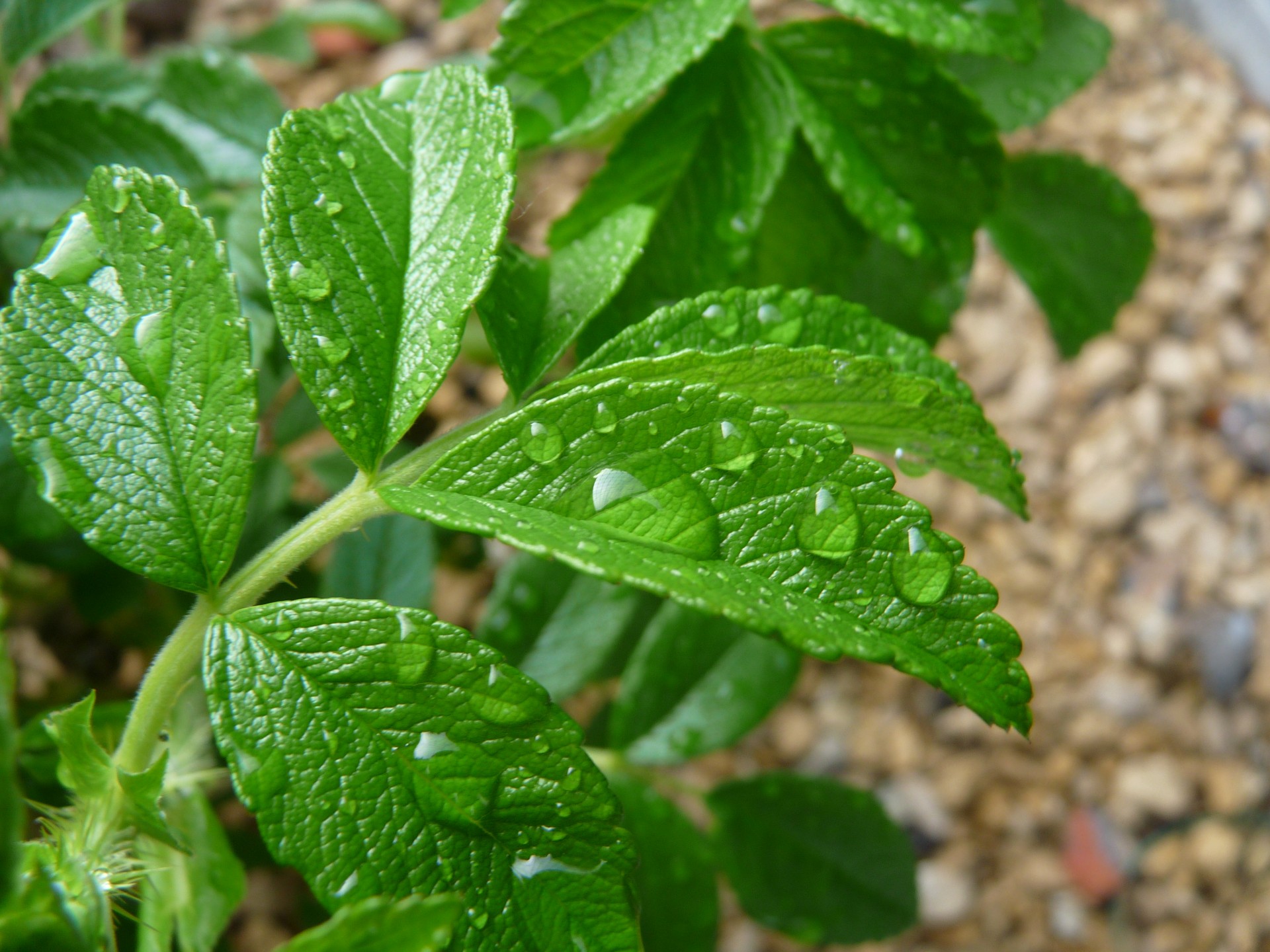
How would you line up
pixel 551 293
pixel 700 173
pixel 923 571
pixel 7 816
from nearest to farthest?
pixel 7 816
pixel 923 571
pixel 551 293
pixel 700 173

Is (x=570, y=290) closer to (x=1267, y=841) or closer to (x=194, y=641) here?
(x=194, y=641)

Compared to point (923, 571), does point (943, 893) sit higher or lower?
lower

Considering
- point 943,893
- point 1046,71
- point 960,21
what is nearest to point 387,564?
point 960,21

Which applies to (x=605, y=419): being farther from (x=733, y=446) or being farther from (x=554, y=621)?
(x=554, y=621)

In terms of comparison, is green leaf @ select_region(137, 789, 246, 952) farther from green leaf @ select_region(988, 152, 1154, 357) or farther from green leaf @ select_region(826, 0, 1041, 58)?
green leaf @ select_region(988, 152, 1154, 357)

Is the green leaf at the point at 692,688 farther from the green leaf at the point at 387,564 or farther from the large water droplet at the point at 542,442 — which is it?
the large water droplet at the point at 542,442
